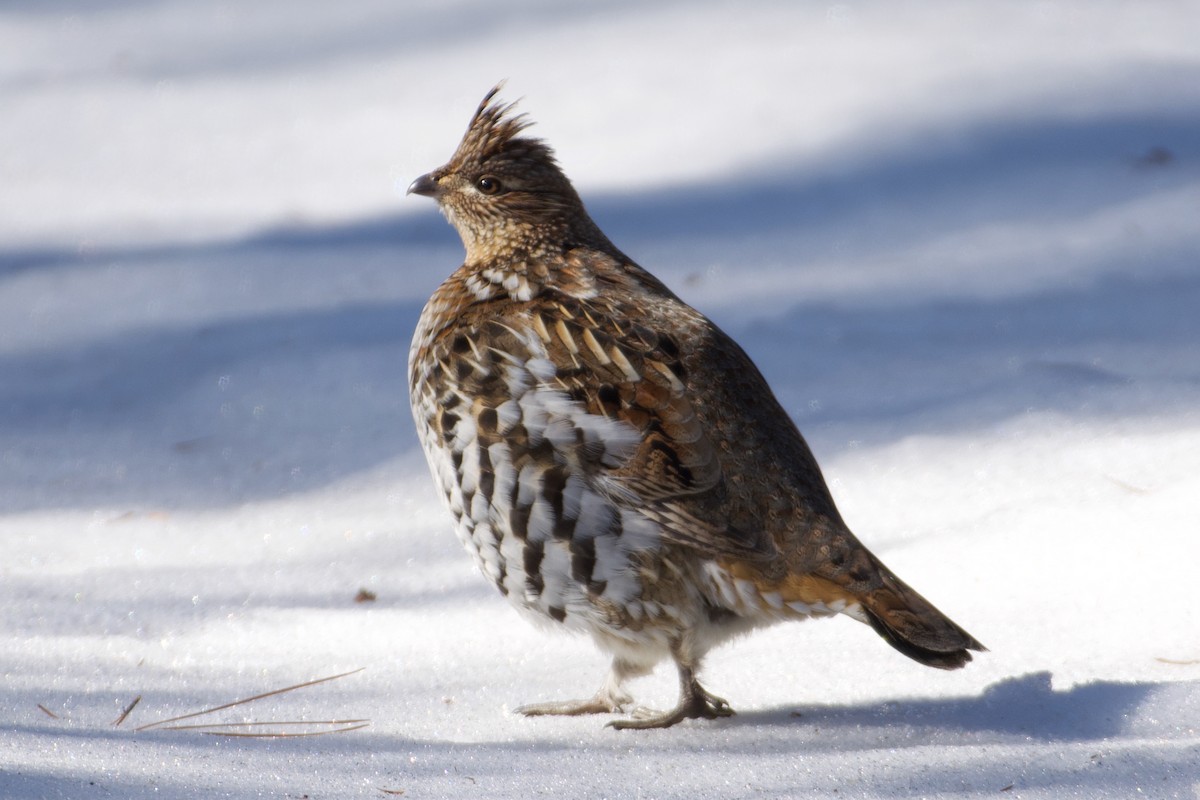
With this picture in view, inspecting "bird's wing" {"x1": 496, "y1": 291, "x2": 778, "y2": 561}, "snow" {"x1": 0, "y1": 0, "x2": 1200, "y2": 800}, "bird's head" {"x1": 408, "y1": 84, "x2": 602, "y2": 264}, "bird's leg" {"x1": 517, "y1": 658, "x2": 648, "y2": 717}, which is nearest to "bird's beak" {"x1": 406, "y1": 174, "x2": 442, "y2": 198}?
"bird's head" {"x1": 408, "y1": 84, "x2": 602, "y2": 264}

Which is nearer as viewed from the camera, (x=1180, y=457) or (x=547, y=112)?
(x=1180, y=457)

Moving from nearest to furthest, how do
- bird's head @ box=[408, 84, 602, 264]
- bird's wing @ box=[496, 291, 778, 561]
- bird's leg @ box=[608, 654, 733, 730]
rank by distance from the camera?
bird's wing @ box=[496, 291, 778, 561] < bird's leg @ box=[608, 654, 733, 730] < bird's head @ box=[408, 84, 602, 264]

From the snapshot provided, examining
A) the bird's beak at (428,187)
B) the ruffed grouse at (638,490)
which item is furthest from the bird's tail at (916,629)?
the bird's beak at (428,187)

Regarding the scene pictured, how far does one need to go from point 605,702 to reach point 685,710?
0.76ft

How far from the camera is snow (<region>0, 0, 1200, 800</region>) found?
11.0 feet

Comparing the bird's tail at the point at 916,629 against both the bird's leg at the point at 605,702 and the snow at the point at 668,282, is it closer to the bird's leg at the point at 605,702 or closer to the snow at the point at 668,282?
the snow at the point at 668,282

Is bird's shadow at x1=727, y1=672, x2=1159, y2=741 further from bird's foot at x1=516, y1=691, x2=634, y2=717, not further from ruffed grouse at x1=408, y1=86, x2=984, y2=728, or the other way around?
bird's foot at x1=516, y1=691, x2=634, y2=717

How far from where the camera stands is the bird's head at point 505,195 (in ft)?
13.0

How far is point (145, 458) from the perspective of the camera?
18.6 ft

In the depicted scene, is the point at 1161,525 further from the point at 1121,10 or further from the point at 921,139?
the point at 1121,10

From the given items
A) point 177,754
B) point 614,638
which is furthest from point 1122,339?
point 177,754

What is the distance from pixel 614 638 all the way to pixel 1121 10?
726 centimetres

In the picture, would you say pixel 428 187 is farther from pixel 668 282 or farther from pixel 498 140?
pixel 668 282

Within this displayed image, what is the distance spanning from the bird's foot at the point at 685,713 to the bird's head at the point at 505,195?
1.21 m
